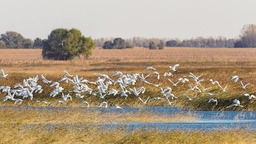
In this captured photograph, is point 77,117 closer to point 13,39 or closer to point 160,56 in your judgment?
point 160,56

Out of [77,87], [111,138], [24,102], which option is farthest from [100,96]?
[111,138]

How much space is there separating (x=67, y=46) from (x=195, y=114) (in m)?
62.9

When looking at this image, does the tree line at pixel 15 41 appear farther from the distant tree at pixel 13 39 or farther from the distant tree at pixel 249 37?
the distant tree at pixel 249 37

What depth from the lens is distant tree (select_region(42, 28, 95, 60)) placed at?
8650cm

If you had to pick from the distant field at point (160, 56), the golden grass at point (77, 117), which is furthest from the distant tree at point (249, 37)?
the golden grass at point (77, 117)

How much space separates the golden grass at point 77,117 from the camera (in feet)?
71.8

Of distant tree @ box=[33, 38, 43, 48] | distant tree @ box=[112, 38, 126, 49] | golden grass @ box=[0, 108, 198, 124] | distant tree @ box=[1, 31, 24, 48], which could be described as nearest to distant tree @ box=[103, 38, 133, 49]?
distant tree @ box=[112, 38, 126, 49]

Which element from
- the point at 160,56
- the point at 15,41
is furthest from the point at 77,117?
the point at 15,41

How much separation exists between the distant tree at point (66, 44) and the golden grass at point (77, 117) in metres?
62.6

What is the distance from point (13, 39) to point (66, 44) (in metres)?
87.3

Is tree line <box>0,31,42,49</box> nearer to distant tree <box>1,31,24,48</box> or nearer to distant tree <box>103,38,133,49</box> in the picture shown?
distant tree <box>1,31,24,48</box>

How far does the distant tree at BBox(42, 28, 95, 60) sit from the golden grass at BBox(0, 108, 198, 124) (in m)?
62.6

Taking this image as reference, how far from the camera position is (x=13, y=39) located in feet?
558

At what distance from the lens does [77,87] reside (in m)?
28.6
